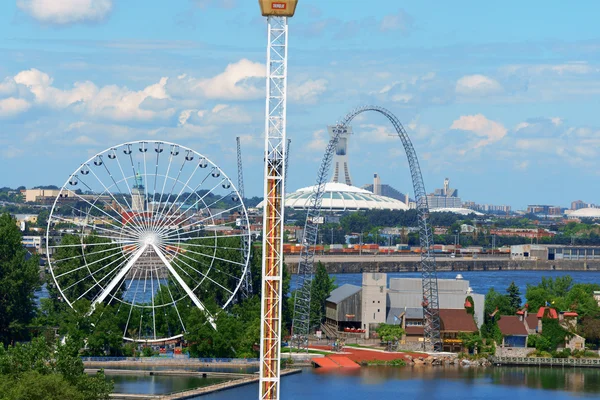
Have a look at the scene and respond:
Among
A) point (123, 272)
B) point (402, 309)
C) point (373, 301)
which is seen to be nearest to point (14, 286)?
point (123, 272)

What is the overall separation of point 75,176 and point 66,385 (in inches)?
1084

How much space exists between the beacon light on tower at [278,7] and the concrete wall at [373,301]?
39.1m

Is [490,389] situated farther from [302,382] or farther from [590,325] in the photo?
[590,325]

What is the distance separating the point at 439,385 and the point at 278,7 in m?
28.6

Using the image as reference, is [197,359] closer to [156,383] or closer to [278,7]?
[156,383]

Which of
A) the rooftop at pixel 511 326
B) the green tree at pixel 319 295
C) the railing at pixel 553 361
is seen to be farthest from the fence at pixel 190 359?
the rooftop at pixel 511 326

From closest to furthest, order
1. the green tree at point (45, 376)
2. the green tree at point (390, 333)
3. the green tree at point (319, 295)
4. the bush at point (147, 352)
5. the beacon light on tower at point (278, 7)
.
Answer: the beacon light on tower at point (278, 7)
the green tree at point (45, 376)
the bush at point (147, 352)
the green tree at point (390, 333)
the green tree at point (319, 295)

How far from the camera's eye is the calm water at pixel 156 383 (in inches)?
2173

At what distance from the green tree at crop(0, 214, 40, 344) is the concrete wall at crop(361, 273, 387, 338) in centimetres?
1814

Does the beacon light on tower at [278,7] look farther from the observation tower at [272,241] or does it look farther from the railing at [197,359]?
the railing at [197,359]

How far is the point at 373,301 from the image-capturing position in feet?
243

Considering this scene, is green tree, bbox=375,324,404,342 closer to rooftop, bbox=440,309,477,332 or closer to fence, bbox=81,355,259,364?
rooftop, bbox=440,309,477,332

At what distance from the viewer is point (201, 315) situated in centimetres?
6556

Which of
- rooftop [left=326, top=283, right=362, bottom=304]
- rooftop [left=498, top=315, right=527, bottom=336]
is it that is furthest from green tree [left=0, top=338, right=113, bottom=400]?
rooftop [left=326, top=283, right=362, bottom=304]
